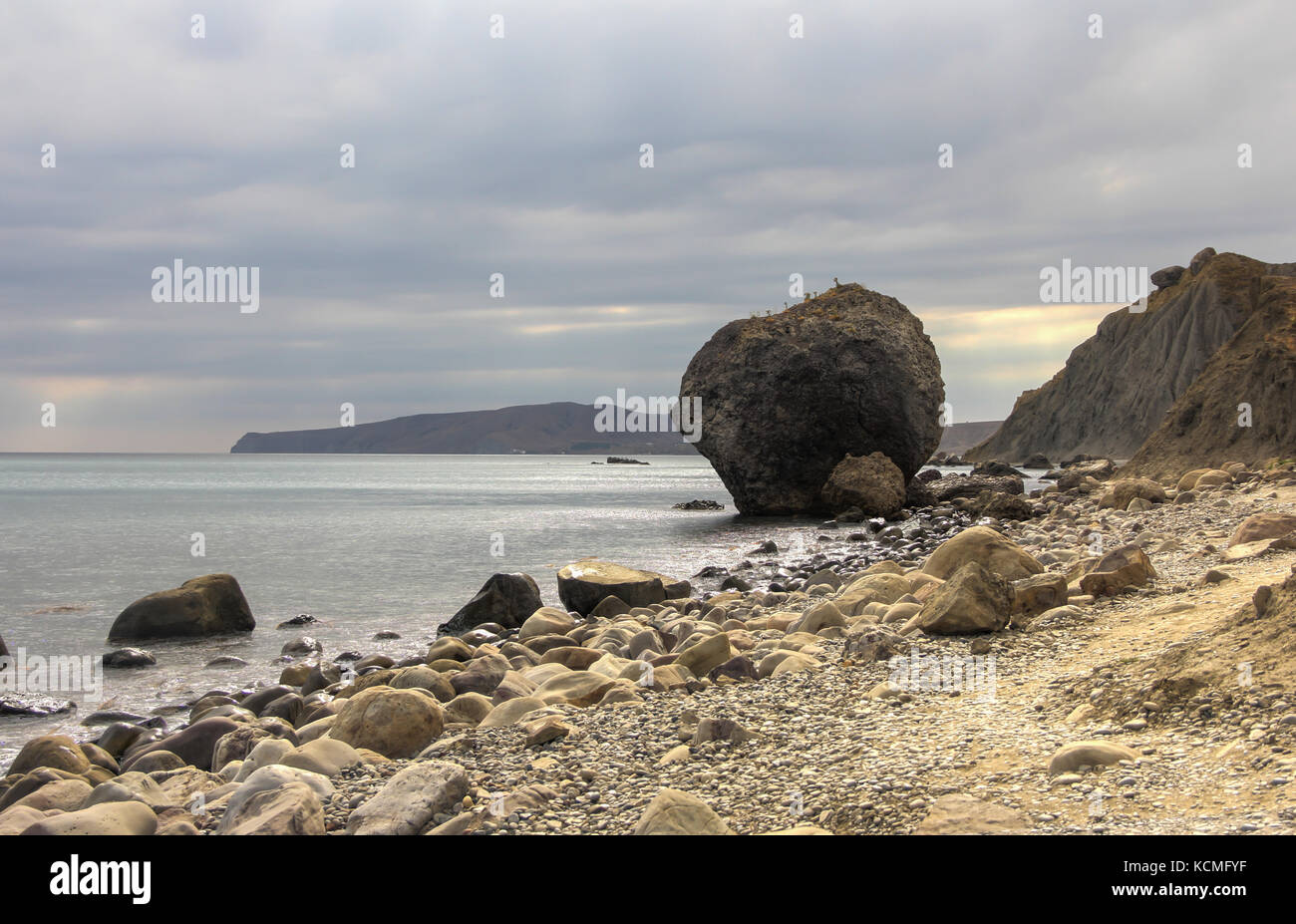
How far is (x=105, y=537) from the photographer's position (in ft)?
106

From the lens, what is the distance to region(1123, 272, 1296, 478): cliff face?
87.5 feet

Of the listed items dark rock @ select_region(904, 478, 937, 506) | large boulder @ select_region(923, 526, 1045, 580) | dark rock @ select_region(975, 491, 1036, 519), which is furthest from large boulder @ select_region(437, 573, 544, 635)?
dark rock @ select_region(904, 478, 937, 506)

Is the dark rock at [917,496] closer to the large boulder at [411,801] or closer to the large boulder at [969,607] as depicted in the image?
the large boulder at [969,607]

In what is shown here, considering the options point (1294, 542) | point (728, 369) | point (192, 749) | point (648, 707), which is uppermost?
point (728, 369)

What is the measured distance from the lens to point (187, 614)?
14719 millimetres

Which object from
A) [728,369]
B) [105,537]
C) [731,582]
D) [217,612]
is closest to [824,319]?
[728,369]

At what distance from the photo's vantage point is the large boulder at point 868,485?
32.3m

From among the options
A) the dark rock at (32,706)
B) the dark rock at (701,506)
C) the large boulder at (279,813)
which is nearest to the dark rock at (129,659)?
the dark rock at (32,706)

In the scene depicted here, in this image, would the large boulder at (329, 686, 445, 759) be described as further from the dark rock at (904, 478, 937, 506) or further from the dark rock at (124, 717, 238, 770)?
the dark rock at (904, 478, 937, 506)

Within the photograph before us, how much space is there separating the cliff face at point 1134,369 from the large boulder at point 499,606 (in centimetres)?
5657

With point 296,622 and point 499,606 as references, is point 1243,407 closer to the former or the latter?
point 499,606

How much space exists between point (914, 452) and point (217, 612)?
25.7 meters

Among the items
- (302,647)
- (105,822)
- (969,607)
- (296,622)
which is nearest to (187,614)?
(296,622)

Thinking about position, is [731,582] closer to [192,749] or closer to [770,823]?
[192,749]
